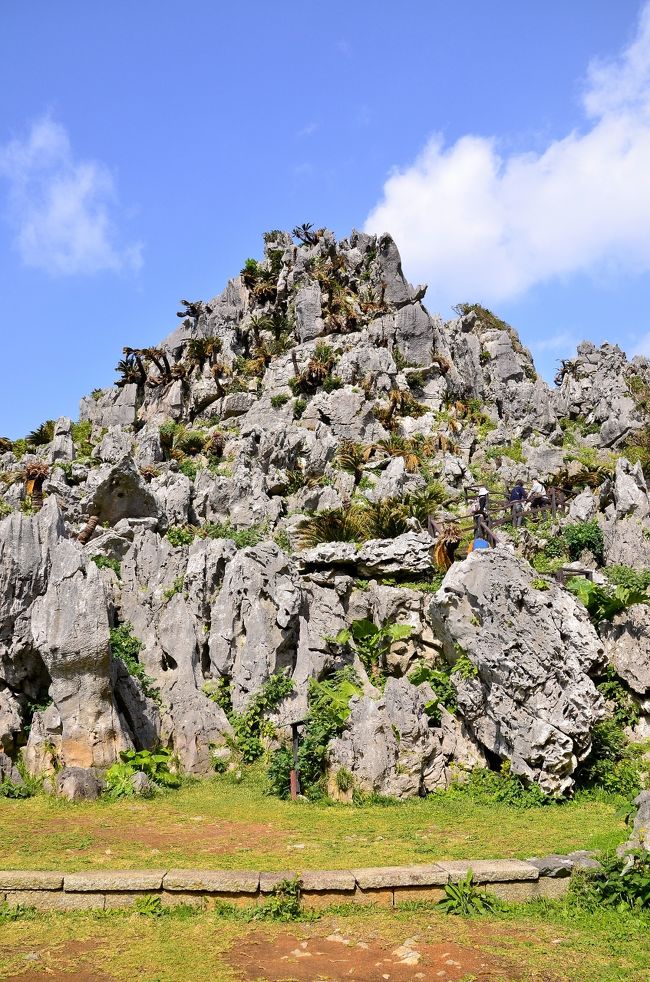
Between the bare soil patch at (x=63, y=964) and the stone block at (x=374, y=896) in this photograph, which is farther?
the stone block at (x=374, y=896)

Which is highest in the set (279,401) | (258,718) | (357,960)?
(279,401)

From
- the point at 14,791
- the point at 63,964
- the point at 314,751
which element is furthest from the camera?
the point at 14,791

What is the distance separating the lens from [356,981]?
593 cm

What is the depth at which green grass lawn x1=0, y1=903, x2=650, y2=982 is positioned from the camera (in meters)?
6.07

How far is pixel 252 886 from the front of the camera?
745cm

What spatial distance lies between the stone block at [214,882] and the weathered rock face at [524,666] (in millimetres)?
6272

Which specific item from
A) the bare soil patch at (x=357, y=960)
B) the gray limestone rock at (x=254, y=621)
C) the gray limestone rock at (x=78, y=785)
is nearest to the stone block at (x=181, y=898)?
the bare soil patch at (x=357, y=960)

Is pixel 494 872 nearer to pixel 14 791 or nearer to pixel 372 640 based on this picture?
pixel 372 640

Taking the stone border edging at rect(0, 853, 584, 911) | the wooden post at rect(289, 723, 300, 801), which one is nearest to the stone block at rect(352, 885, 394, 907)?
the stone border edging at rect(0, 853, 584, 911)

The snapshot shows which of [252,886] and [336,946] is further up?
[252,886]

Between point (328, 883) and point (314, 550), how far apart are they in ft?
38.9

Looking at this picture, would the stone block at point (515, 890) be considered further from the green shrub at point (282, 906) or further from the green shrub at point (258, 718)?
the green shrub at point (258, 718)

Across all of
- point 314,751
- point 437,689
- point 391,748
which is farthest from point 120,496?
point 391,748

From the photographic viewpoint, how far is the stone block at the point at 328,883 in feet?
24.5
